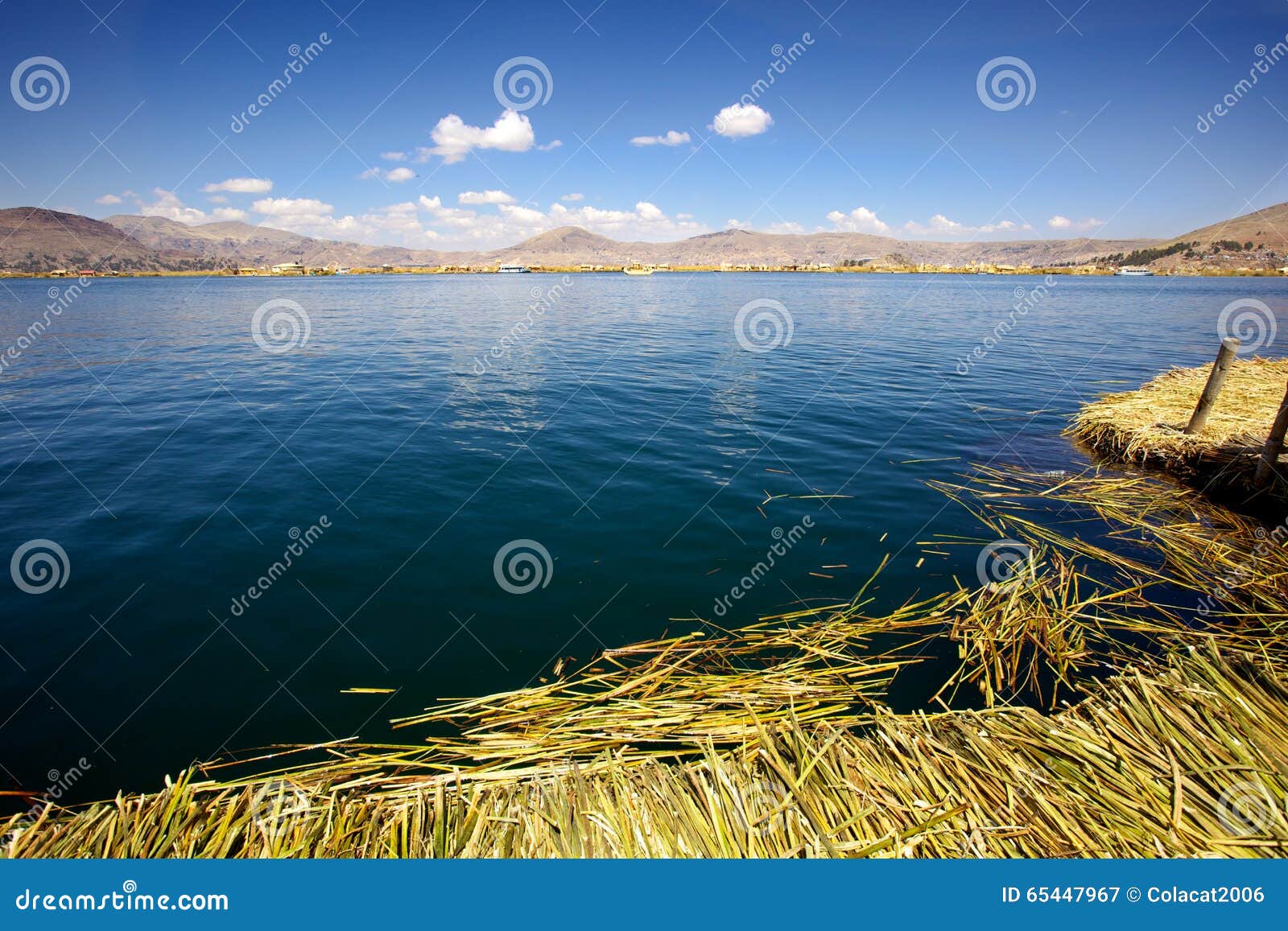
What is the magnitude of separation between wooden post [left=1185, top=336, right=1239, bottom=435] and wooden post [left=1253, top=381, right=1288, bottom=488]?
5.88ft

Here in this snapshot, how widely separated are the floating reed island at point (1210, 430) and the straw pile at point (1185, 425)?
0.05ft

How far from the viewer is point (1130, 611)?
7152 millimetres

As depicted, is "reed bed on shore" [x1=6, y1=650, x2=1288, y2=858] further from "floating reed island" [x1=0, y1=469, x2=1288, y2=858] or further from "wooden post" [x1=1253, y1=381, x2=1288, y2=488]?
"wooden post" [x1=1253, y1=381, x2=1288, y2=488]

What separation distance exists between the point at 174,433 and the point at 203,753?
41.6 ft

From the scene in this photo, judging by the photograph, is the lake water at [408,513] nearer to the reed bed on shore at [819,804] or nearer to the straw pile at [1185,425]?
the straw pile at [1185,425]

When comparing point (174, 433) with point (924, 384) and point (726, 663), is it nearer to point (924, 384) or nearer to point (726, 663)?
point (726, 663)

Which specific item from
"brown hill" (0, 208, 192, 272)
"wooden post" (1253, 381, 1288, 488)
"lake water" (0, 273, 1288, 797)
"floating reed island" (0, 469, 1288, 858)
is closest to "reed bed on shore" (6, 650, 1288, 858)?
"floating reed island" (0, 469, 1288, 858)

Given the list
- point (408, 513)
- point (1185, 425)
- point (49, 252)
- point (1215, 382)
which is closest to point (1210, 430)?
point (1185, 425)

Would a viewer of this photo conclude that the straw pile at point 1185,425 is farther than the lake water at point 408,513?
Yes

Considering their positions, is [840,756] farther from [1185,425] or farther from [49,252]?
[49,252]

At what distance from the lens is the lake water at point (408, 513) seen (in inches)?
240

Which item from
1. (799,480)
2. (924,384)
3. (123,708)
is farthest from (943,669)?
(924,384)

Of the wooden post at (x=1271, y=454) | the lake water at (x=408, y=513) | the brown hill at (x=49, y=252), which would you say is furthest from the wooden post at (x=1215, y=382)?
the brown hill at (x=49, y=252)

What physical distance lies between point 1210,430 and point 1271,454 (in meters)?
2.54
